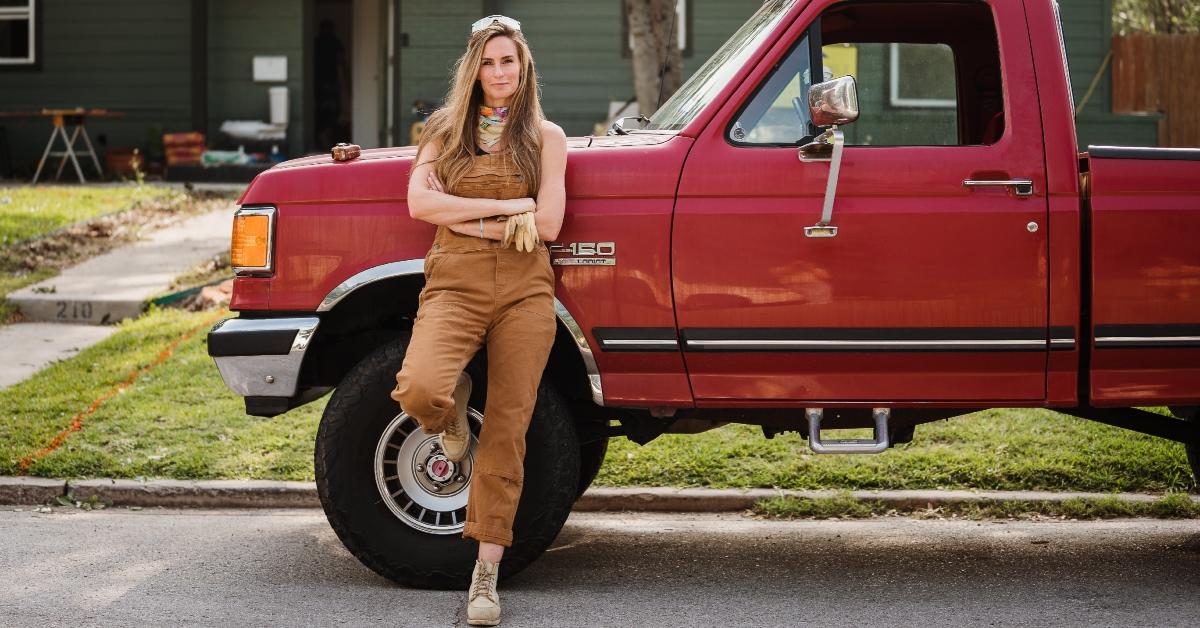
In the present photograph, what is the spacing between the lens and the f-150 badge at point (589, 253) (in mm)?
5094

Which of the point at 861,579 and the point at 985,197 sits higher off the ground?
the point at 985,197

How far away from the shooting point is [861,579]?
218 inches

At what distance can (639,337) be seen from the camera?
5.12m

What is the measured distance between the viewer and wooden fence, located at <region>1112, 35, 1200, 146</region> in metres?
17.1

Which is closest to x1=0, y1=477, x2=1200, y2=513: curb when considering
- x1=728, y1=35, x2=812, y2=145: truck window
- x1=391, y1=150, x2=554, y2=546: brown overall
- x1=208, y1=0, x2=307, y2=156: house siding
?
x1=391, y1=150, x2=554, y2=546: brown overall

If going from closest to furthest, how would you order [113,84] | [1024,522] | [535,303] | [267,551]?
[535,303]
[267,551]
[1024,522]
[113,84]

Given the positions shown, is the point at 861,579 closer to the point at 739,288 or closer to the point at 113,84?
the point at 739,288

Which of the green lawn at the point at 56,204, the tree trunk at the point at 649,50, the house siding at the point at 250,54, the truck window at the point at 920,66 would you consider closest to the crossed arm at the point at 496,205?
the truck window at the point at 920,66

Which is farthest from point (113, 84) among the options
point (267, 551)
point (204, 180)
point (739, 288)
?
point (739, 288)

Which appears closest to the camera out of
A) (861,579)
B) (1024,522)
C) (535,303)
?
(535,303)

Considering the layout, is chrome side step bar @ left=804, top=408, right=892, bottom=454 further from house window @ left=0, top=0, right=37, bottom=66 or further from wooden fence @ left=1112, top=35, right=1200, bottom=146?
house window @ left=0, top=0, right=37, bottom=66

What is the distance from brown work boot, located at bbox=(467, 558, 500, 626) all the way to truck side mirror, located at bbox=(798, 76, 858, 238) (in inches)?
62.5

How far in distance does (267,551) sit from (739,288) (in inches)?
89.8

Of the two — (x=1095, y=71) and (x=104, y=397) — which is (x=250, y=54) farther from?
(x=104, y=397)
